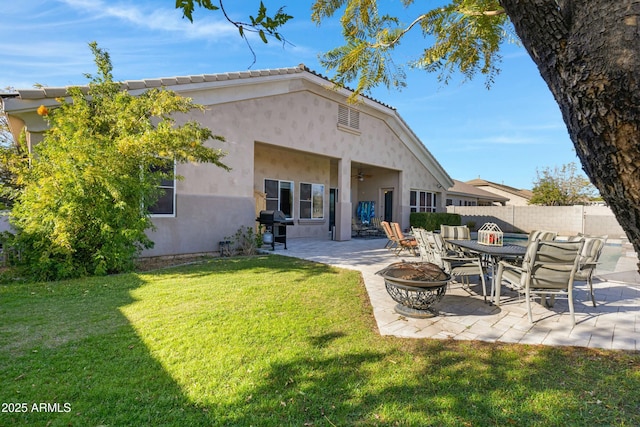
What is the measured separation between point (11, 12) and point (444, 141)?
2264 centimetres

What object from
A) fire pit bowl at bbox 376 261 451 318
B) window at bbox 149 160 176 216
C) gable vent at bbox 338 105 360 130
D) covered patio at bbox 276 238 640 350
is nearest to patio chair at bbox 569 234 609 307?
covered patio at bbox 276 238 640 350

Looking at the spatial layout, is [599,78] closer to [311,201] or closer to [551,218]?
[311,201]

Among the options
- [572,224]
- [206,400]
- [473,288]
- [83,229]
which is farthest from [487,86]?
[572,224]

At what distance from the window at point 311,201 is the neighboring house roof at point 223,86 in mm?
4482

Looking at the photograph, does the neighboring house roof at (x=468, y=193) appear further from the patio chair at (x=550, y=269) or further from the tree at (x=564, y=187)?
the patio chair at (x=550, y=269)

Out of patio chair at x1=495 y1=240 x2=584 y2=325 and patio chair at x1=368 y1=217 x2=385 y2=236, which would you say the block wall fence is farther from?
patio chair at x1=495 y1=240 x2=584 y2=325

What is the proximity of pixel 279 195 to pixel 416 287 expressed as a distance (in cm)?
1045

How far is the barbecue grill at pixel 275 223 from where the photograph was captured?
11188 millimetres

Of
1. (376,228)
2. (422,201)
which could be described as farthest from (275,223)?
(422,201)

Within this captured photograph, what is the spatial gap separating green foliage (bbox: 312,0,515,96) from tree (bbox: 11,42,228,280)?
12.7ft

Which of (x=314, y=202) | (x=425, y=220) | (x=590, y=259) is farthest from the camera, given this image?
(x=425, y=220)

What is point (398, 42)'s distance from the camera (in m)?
6.44

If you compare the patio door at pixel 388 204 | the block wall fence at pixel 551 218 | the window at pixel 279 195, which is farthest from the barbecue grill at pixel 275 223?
the block wall fence at pixel 551 218

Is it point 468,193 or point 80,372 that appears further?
point 468,193
